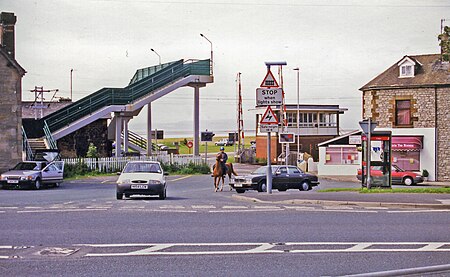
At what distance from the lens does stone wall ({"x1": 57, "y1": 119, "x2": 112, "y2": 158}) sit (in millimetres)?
52378

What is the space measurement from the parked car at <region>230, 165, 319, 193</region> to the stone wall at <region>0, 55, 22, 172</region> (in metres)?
14.2

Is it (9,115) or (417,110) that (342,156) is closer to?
(417,110)

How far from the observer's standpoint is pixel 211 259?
1021cm

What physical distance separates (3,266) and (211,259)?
2.95 meters

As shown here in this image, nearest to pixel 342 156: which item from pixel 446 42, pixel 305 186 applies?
pixel 305 186

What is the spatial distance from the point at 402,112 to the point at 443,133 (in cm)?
331

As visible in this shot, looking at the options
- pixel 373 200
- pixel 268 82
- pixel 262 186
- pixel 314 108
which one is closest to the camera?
pixel 373 200

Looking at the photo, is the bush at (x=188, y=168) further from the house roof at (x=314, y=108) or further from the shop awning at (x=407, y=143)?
the house roof at (x=314, y=108)

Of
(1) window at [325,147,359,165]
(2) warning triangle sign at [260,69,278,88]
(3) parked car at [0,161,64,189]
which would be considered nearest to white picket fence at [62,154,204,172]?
(3) parked car at [0,161,64,189]

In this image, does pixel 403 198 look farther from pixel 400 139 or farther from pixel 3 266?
pixel 400 139

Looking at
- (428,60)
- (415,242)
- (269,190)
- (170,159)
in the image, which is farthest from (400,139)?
(415,242)

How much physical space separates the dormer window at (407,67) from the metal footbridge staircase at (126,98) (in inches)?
548

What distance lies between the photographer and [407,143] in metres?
48.5

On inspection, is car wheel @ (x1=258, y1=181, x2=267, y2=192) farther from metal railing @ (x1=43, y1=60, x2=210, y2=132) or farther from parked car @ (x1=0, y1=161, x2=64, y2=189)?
metal railing @ (x1=43, y1=60, x2=210, y2=132)
